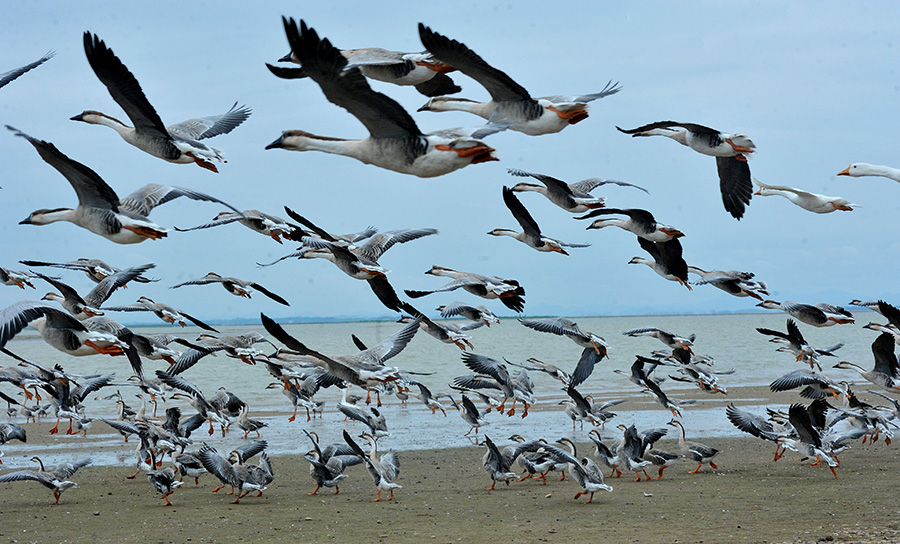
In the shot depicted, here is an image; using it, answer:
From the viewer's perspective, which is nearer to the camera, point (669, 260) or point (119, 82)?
point (119, 82)

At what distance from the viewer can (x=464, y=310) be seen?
15.0 meters

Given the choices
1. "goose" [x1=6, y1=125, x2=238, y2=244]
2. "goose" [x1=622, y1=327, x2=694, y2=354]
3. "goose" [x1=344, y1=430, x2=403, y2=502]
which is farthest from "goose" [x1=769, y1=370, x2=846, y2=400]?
"goose" [x1=6, y1=125, x2=238, y2=244]

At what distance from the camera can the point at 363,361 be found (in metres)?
11.7

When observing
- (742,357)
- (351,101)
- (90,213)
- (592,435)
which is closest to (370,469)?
(592,435)

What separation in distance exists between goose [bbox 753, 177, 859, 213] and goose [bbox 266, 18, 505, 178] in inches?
216

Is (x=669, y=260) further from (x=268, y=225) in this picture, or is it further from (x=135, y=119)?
(x=135, y=119)

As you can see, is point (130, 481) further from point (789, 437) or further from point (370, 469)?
point (789, 437)

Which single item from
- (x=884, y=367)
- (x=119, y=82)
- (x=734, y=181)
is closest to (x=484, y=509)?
(x=734, y=181)

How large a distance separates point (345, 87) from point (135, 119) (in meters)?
3.38

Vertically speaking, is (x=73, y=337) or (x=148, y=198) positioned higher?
(x=148, y=198)

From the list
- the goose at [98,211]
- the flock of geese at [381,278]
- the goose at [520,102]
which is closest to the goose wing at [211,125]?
the flock of geese at [381,278]

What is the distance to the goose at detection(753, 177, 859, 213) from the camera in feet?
35.9

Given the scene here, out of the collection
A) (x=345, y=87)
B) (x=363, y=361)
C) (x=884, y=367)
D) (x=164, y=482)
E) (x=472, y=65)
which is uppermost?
(x=472, y=65)

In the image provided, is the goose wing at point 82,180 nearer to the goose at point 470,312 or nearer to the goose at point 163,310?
the goose at point 163,310
